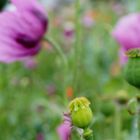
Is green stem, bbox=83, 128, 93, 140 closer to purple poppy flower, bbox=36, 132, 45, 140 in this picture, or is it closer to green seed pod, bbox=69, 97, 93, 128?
green seed pod, bbox=69, 97, 93, 128

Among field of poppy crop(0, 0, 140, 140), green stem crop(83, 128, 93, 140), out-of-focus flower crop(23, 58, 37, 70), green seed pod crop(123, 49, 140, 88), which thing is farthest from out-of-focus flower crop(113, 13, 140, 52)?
out-of-focus flower crop(23, 58, 37, 70)

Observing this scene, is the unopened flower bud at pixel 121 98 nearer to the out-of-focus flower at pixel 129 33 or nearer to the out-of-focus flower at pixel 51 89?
the out-of-focus flower at pixel 129 33

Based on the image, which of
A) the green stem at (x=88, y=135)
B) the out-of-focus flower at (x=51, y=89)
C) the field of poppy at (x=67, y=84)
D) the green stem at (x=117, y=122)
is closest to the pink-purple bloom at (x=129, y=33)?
the field of poppy at (x=67, y=84)

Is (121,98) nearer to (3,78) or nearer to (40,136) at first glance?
(40,136)

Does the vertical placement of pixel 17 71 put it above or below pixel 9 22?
below

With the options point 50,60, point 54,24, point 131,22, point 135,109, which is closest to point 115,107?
point 131,22

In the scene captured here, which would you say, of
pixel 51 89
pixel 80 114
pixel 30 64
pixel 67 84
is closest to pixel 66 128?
pixel 80 114

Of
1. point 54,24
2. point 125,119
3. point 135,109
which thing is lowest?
point 54,24

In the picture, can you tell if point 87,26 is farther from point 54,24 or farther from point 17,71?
point 17,71
